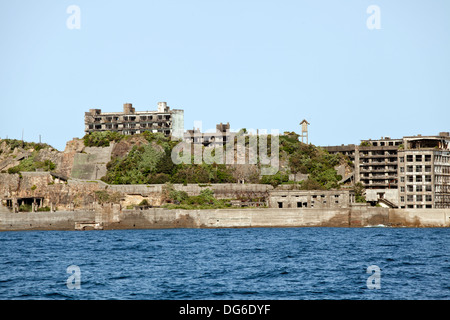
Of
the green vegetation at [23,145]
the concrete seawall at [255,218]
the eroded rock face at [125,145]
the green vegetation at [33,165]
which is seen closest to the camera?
the concrete seawall at [255,218]

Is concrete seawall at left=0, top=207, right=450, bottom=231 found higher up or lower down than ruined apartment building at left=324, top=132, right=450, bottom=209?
lower down

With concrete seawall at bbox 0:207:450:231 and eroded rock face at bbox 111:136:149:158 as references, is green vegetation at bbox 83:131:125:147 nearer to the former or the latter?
eroded rock face at bbox 111:136:149:158

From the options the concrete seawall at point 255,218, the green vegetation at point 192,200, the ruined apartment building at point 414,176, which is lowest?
the concrete seawall at point 255,218

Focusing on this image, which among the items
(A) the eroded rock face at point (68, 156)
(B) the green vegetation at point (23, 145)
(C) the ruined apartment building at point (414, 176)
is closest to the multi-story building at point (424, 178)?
(C) the ruined apartment building at point (414, 176)

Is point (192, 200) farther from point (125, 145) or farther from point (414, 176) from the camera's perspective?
point (414, 176)

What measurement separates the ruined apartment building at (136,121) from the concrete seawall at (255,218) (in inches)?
2452

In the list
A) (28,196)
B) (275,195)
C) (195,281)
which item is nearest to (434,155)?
(275,195)

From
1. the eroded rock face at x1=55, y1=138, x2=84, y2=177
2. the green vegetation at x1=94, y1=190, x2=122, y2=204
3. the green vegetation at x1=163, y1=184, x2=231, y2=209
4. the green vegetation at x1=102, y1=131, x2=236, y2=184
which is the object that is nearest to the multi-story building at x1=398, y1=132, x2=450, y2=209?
the green vegetation at x1=163, y1=184, x2=231, y2=209

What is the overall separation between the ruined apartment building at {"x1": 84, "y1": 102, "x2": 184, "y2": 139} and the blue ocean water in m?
92.4

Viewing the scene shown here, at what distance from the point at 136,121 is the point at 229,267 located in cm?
13446

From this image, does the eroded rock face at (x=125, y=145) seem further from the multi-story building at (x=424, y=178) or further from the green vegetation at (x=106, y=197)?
the multi-story building at (x=424, y=178)

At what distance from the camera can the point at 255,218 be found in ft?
426

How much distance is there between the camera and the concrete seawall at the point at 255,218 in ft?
425

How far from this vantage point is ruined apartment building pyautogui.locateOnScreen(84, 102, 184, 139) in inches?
7505
